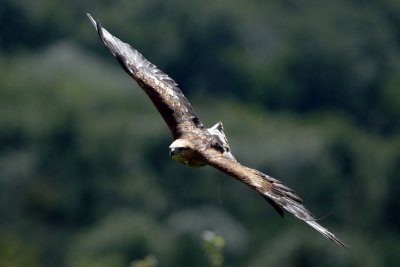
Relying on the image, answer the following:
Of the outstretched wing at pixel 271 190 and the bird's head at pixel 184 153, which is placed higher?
the bird's head at pixel 184 153

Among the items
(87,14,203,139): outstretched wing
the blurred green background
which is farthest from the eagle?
the blurred green background

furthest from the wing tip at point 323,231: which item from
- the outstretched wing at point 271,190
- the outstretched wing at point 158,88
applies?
the outstretched wing at point 158,88

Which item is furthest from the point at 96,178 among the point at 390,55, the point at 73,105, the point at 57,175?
the point at 390,55

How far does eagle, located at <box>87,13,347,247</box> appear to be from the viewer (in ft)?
51.9

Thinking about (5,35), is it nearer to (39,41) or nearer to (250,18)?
(39,41)

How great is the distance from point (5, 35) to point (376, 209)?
33.1 meters

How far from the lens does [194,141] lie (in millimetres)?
17391

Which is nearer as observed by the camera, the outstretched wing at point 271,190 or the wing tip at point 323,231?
the wing tip at point 323,231

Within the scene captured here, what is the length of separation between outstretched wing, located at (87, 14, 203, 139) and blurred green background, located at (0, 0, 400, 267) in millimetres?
33910

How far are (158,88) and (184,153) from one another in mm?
1872

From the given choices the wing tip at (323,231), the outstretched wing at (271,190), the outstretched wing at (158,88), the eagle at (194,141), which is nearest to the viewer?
the wing tip at (323,231)

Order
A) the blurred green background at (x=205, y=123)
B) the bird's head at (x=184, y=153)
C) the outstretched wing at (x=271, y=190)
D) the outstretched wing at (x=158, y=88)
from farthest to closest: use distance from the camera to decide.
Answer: the blurred green background at (x=205, y=123)
the outstretched wing at (x=158, y=88)
the bird's head at (x=184, y=153)
the outstretched wing at (x=271, y=190)

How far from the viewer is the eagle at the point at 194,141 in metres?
15.8

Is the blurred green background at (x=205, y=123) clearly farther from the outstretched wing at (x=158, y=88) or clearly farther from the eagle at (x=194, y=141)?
the eagle at (x=194, y=141)
